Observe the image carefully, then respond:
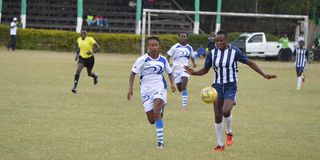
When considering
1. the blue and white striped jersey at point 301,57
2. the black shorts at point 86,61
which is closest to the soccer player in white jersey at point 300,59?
the blue and white striped jersey at point 301,57

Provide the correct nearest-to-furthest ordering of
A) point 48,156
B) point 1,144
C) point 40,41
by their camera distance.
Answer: point 48,156 → point 1,144 → point 40,41

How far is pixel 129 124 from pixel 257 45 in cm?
3475

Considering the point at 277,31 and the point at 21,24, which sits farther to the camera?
the point at 277,31

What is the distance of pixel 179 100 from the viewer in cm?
2180

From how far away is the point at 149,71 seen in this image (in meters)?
12.8

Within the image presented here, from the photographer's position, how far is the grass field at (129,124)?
39.0 ft

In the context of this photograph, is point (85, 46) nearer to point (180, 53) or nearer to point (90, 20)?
point (180, 53)

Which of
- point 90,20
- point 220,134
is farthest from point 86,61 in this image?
point 90,20

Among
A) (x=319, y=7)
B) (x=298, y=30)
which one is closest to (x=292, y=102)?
(x=298, y=30)

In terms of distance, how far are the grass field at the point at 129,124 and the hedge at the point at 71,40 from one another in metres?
21.3

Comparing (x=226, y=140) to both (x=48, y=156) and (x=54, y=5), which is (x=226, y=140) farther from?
(x=54, y=5)

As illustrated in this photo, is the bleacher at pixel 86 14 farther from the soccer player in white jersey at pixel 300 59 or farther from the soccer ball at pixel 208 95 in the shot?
the soccer ball at pixel 208 95

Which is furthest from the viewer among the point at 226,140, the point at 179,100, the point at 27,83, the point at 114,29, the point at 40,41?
the point at 114,29

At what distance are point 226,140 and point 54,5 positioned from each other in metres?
44.6
